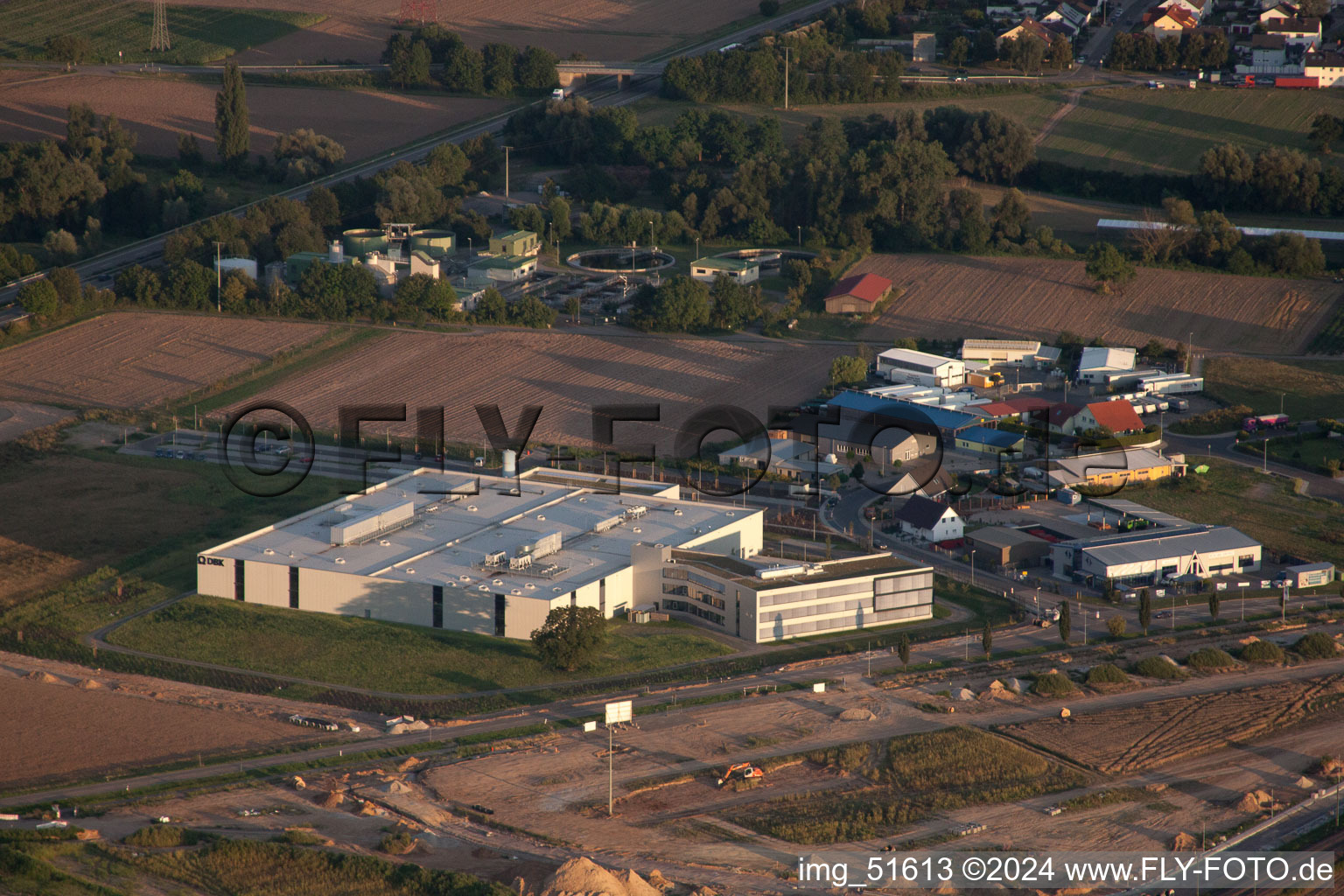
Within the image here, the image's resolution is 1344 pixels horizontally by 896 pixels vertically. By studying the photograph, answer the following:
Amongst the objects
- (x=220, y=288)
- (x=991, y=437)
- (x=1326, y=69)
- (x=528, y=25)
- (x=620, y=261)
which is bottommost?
(x=991, y=437)

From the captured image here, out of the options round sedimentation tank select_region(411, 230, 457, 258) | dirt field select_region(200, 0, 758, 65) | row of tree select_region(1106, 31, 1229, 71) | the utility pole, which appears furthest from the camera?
dirt field select_region(200, 0, 758, 65)

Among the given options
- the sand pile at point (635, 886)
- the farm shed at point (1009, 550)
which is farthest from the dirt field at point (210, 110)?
the sand pile at point (635, 886)

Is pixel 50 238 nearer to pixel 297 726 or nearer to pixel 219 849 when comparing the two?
pixel 297 726

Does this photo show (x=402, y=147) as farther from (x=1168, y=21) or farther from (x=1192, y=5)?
(x=1192, y=5)

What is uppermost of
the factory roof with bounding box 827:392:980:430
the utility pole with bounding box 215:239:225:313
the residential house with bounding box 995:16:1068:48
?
the residential house with bounding box 995:16:1068:48

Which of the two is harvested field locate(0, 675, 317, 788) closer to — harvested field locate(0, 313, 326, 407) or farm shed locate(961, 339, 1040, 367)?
harvested field locate(0, 313, 326, 407)

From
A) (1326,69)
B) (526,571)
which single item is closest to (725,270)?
(526,571)

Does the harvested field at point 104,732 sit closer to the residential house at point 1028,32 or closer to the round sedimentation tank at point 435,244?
the round sedimentation tank at point 435,244

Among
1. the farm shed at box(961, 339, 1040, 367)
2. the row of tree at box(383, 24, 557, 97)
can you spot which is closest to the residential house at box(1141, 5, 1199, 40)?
the row of tree at box(383, 24, 557, 97)
